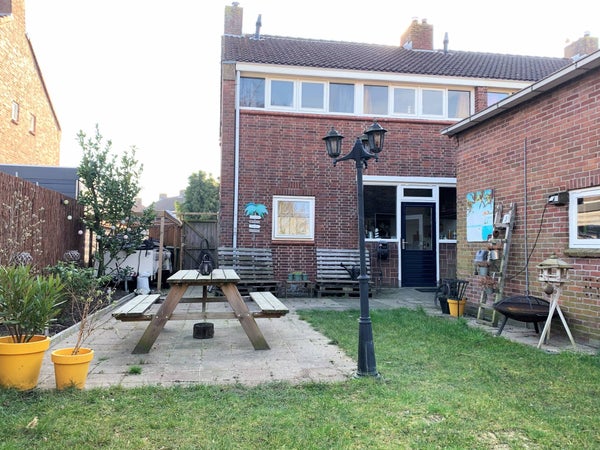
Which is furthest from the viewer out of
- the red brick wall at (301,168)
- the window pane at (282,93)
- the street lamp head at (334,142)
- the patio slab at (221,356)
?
the window pane at (282,93)

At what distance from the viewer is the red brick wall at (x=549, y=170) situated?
562 cm

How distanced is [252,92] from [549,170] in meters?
7.50

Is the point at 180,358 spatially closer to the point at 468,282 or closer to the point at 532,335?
the point at 532,335

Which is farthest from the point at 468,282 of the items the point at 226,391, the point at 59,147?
the point at 59,147

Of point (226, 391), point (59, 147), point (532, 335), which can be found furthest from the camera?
point (59, 147)

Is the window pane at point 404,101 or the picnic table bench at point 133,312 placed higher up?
the window pane at point 404,101

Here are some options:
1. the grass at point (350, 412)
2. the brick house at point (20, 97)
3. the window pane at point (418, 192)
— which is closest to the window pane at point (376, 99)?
the window pane at point (418, 192)

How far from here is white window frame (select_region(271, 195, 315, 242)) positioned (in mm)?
11328

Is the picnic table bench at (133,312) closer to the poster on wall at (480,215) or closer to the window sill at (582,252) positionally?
the window sill at (582,252)

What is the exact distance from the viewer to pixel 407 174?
11.9 m

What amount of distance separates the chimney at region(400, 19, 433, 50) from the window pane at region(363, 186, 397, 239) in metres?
5.77

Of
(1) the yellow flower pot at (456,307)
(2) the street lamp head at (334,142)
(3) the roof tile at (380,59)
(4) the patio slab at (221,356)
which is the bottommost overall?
(4) the patio slab at (221,356)

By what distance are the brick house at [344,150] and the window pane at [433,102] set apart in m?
0.03

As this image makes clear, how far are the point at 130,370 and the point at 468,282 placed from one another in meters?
5.88
